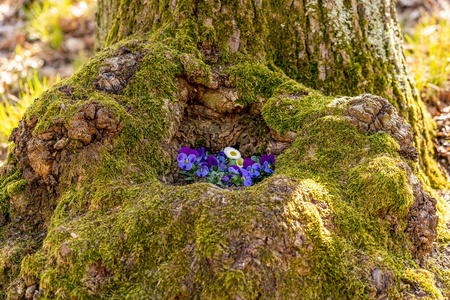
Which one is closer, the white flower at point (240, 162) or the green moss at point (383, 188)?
the green moss at point (383, 188)

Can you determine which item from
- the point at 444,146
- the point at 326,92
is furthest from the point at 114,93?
the point at 444,146

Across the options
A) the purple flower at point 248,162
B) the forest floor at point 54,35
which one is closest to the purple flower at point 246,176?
the purple flower at point 248,162

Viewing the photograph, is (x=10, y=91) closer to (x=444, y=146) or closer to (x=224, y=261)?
(x=224, y=261)

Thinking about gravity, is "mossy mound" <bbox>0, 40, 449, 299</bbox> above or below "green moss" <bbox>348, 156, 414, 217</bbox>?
above

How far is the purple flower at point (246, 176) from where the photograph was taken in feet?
8.41

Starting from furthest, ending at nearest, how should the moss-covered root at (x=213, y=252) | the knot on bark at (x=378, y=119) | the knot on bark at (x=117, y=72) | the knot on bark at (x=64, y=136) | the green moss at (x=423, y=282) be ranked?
the knot on bark at (x=117, y=72)
the knot on bark at (x=378, y=119)
the knot on bark at (x=64, y=136)
the green moss at (x=423, y=282)
the moss-covered root at (x=213, y=252)

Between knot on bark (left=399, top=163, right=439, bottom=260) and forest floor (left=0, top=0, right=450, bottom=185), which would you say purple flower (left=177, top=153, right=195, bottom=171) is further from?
forest floor (left=0, top=0, right=450, bottom=185)

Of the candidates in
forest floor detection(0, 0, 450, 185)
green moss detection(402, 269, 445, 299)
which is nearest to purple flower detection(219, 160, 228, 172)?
green moss detection(402, 269, 445, 299)

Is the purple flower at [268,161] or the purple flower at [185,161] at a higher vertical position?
the purple flower at [185,161]

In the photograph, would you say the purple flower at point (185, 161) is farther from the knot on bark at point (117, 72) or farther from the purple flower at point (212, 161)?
the knot on bark at point (117, 72)

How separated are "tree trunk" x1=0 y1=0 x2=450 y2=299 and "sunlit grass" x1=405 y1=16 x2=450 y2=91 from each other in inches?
70.8

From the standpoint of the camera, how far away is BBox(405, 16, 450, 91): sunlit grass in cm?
516

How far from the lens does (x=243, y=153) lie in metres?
3.04

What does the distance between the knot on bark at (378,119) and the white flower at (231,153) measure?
905mm
